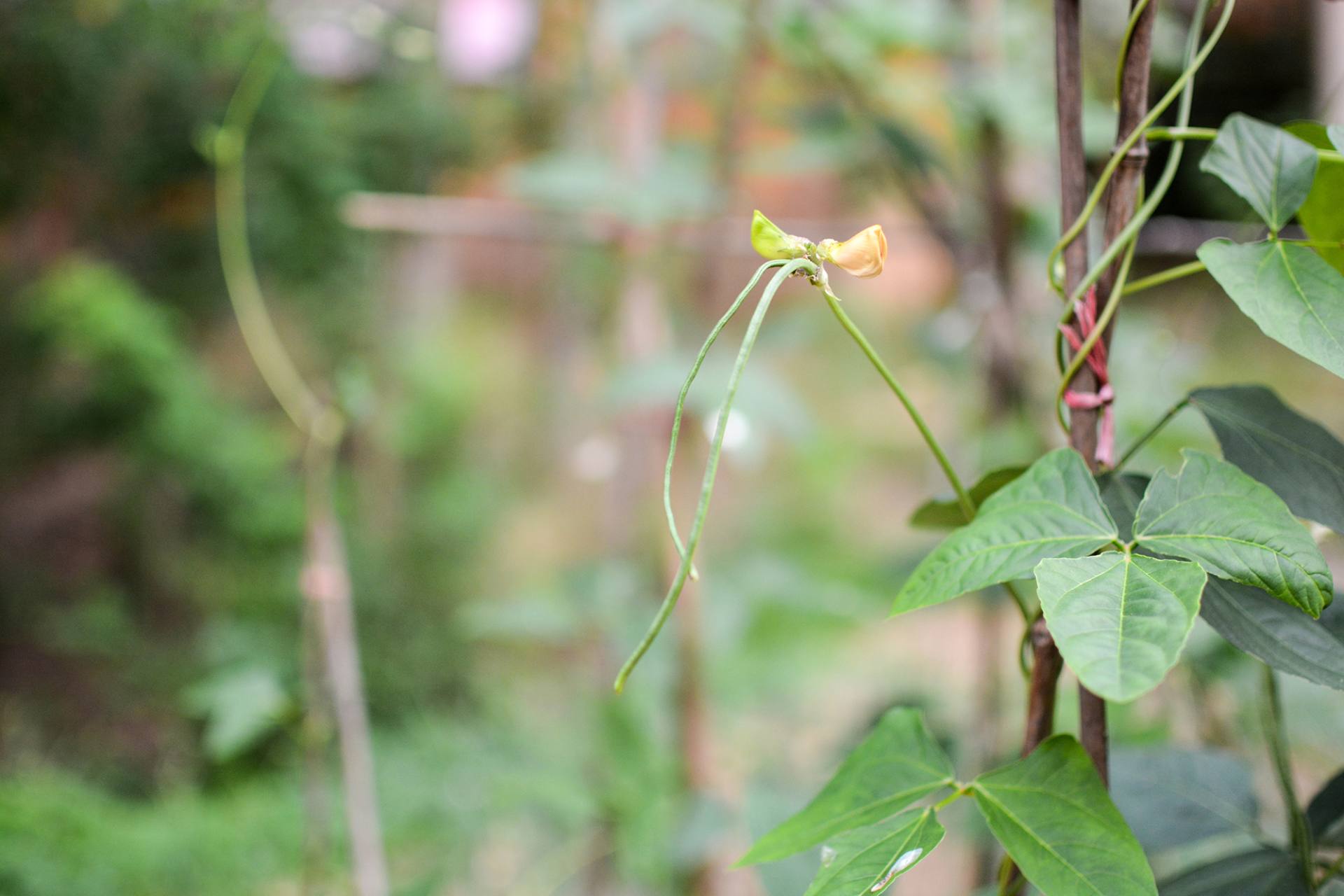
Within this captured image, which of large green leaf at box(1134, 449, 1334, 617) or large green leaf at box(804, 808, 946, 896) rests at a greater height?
large green leaf at box(1134, 449, 1334, 617)

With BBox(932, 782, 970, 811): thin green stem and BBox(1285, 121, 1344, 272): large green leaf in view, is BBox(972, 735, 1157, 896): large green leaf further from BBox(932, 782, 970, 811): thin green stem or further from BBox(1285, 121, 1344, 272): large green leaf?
BBox(1285, 121, 1344, 272): large green leaf

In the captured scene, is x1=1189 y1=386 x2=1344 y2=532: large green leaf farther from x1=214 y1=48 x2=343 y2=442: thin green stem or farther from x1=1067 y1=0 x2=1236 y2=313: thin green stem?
x1=214 y1=48 x2=343 y2=442: thin green stem

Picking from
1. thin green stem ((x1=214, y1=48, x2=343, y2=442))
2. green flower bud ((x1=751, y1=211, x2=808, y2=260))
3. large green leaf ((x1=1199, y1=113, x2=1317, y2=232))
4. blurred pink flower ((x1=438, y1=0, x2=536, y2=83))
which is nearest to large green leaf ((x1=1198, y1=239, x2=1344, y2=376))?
large green leaf ((x1=1199, y1=113, x2=1317, y2=232))

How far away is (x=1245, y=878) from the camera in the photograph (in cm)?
31

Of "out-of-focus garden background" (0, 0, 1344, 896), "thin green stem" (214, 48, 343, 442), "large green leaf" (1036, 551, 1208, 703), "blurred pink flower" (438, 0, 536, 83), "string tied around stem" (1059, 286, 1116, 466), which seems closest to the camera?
"large green leaf" (1036, 551, 1208, 703)

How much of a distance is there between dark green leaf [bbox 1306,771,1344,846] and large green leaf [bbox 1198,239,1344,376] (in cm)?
20

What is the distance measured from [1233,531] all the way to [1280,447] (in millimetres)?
67

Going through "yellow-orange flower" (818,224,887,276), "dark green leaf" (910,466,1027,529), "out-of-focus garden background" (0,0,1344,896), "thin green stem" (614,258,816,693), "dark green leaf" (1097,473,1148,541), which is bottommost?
"out-of-focus garden background" (0,0,1344,896)

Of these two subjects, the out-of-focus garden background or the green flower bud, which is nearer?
the green flower bud

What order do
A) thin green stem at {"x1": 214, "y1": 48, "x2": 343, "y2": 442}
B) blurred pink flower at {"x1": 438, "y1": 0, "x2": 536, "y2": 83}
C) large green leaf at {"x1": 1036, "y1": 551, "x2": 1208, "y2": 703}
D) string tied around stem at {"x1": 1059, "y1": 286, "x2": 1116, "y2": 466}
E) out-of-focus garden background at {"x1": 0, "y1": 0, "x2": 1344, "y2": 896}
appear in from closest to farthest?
large green leaf at {"x1": 1036, "y1": 551, "x2": 1208, "y2": 703} < string tied around stem at {"x1": 1059, "y1": 286, "x2": 1116, "y2": 466} < out-of-focus garden background at {"x1": 0, "y1": 0, "x2": 1344, "y2": 896} < thin green stem at {"x1": 214, "y1": 48, "x2": 343, "y2": 442} < blurred pink flower at {"x1": 438, "y1": 0, "x2": 536, "y2": 83}

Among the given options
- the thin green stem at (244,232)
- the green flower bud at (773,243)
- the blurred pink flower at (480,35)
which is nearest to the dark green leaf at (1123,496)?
the green flower bud at (773,243)

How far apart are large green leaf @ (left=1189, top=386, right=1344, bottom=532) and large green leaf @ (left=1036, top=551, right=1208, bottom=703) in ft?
0.25

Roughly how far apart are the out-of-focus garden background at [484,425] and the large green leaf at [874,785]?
127mm

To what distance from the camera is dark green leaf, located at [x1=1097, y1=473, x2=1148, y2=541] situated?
10.1 inches
